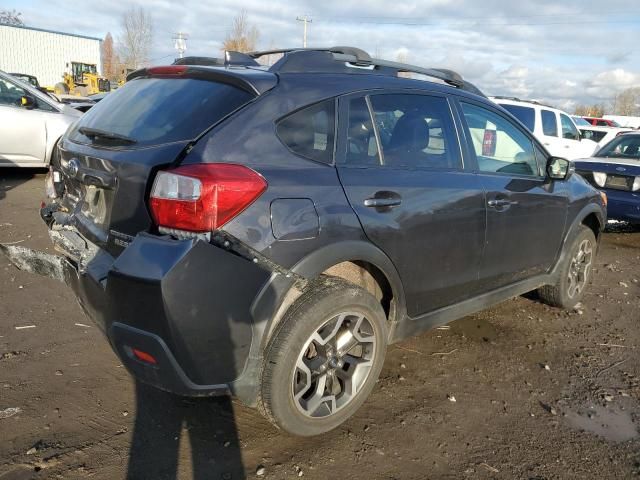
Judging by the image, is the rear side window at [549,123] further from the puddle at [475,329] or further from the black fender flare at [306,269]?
the black fender flare at [306,269]

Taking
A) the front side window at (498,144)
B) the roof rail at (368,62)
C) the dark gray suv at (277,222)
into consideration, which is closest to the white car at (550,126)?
the front side window at (498,144)

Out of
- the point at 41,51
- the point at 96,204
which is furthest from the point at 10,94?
the point at 41,51

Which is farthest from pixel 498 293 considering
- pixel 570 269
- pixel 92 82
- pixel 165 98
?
pixel 92 82

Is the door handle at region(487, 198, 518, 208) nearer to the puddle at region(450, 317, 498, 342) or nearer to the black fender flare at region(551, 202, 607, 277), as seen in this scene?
the black fender flare at region(551, 202, 607, 277)

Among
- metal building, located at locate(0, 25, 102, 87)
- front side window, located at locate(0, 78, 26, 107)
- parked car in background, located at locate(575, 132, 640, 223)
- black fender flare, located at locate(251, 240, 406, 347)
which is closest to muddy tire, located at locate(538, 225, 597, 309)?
black fender flare, located at locate(251, 240, 406, 347)

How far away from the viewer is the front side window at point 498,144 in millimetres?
3637

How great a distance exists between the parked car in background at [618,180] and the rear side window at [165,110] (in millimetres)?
6597

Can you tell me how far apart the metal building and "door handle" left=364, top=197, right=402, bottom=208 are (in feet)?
163

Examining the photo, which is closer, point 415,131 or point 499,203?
point 415,131

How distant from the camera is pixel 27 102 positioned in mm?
8617

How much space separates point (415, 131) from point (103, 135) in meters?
1.77

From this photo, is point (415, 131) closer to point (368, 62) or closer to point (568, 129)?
point (368, 62)

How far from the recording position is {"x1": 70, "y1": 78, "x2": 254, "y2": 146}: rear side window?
2.53 m

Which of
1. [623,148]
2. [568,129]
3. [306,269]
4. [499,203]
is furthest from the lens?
[568,129]
